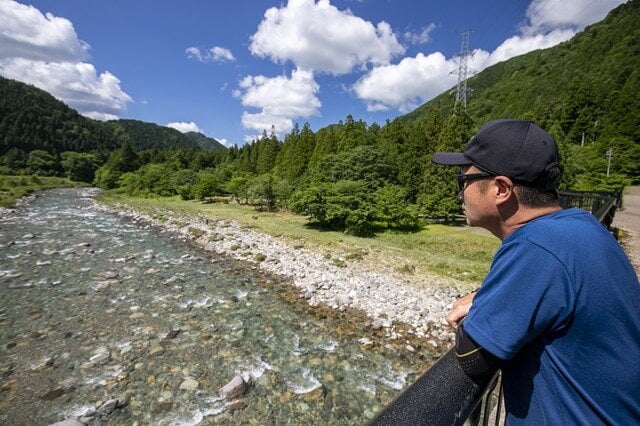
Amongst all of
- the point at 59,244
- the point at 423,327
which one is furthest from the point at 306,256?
the point at 59,244

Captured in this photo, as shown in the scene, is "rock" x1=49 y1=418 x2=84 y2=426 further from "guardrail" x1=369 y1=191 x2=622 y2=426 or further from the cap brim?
the cap brim

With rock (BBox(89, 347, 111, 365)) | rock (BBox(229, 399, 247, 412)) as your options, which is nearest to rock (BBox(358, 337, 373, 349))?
rock (BBox(229, 399, 247, 412))

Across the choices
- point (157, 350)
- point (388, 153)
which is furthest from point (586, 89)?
point (157, 350)

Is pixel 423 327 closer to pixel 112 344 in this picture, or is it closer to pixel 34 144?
pixel 112 344

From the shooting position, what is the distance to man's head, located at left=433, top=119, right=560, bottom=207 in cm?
108

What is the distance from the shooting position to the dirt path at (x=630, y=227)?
10789mm

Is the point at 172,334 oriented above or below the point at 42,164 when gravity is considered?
below

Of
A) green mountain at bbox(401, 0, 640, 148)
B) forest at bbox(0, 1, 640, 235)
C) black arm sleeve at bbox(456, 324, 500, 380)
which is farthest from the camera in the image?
green mountain at bbox(401, 0, 640, 148)

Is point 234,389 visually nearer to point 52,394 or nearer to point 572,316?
point 52,394

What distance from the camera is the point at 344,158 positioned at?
84.3 ft

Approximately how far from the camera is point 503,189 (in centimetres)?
117

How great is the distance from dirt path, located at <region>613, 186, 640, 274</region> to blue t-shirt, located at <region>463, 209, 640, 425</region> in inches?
469

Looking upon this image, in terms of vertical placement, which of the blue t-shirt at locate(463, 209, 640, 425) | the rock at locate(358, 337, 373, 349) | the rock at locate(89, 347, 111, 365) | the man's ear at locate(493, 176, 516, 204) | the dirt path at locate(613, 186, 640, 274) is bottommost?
the rock at locate(89, 347, 111, 365)

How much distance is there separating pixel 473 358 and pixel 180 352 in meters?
6.49
